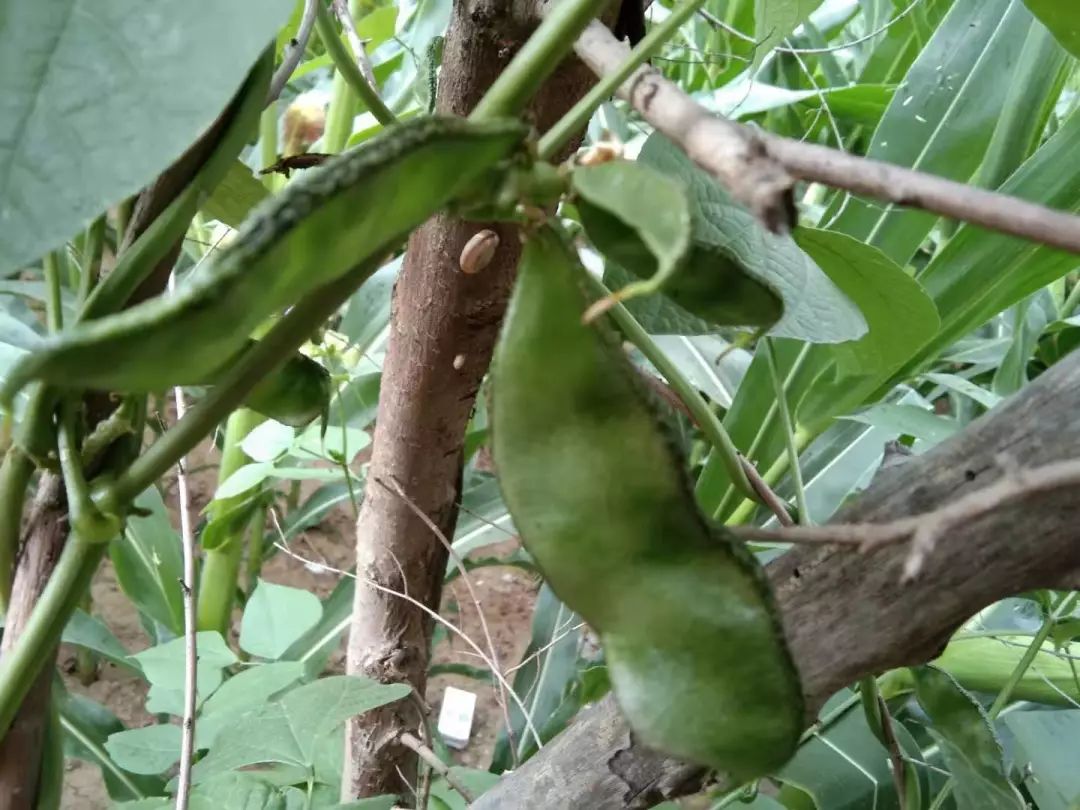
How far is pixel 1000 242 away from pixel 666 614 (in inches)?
25.2

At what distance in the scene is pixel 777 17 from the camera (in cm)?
46

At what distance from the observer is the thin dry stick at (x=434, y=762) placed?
1.75 ft

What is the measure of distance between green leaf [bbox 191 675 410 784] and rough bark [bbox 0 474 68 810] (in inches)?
5.1

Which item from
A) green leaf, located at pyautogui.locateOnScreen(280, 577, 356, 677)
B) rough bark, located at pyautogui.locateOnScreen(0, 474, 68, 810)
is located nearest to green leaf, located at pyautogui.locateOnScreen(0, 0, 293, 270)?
rough bark, located at pyautogui.locateOnScreen(0, 474, 68, 810)

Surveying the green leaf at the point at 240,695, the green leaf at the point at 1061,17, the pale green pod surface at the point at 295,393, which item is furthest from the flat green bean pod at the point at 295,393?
the green leaf at the point at 1061,17

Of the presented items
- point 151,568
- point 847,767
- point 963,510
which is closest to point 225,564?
point 151,568

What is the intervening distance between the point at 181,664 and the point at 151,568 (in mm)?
516

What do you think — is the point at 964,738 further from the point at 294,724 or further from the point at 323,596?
the point at 323,596

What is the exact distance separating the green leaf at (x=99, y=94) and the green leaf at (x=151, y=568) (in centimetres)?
88

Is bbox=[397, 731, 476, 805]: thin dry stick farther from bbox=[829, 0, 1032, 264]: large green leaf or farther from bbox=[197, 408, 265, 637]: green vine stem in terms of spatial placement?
bbox=[829, 0, 1032, 264]: large green leaf

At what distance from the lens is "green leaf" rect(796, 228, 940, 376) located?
41 cm

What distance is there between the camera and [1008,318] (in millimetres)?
1231

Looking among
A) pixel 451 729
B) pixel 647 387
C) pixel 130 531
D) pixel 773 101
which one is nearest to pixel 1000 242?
pixel 773 101

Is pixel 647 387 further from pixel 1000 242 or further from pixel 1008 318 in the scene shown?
pixel 1008 318
